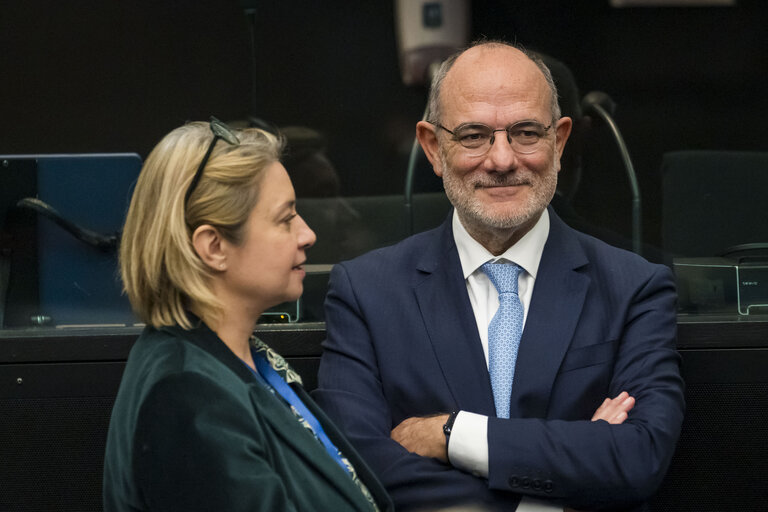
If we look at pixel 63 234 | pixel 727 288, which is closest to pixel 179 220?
pixel 63 234

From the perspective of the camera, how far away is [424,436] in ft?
6.72

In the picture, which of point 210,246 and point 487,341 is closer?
point 210,246

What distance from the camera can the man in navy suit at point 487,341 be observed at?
6.48 ft

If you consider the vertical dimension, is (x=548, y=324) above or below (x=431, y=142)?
below

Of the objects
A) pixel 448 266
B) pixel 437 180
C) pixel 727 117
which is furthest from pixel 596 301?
pixel 727 117

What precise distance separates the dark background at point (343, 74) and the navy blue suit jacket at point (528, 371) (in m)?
1.73

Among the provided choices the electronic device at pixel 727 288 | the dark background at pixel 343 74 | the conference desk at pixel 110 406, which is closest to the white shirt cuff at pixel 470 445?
the conference desk at pixel 110 406

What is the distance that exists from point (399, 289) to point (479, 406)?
0.30 meters

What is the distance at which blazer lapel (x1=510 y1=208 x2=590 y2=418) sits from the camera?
2109 mm

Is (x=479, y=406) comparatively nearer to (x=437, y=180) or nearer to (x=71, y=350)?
(x=71, y=350)

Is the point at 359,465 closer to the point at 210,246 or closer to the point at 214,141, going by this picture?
the point at 210,246

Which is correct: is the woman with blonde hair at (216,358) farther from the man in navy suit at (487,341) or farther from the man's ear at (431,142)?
the man's ear at (431,142)

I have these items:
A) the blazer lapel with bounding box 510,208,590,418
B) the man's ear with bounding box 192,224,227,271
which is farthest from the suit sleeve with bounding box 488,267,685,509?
the man's ear with bounding box 192,224,227,271

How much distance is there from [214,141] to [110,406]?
1.23 meters
